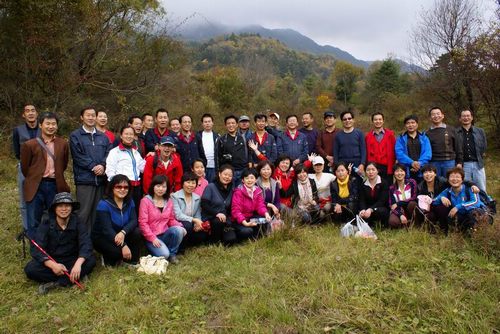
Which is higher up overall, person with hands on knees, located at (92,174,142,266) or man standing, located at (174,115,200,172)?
man standing, located at (174,115,200,172)

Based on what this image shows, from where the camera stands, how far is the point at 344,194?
5543 mm

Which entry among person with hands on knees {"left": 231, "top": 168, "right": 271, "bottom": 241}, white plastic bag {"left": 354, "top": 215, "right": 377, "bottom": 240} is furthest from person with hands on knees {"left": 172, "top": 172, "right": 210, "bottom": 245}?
white plastic bag {"left": 354, "top": 215, "right": 377, "bottom": 240}

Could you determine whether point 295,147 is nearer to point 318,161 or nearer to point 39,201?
point 318,161

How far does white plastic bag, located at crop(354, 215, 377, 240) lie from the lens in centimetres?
477

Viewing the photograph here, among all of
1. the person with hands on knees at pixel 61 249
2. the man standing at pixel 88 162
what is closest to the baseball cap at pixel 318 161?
the man standing at pixel 88 162

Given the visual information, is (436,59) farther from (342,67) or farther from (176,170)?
(342,67)

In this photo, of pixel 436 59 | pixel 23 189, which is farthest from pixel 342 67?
pixel 23 189

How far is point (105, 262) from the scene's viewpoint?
440 cm

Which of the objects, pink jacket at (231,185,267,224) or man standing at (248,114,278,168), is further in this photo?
man standing at (248,114,278,168)

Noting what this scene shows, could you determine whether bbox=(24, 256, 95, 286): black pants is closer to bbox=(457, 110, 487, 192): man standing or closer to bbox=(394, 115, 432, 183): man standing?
bbox=(394, 115, 432, 183): man standing

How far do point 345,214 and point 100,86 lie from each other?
9986mm

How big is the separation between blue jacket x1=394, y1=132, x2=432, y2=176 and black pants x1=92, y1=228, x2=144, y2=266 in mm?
4110

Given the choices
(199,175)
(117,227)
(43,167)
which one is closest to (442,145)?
(199,175)

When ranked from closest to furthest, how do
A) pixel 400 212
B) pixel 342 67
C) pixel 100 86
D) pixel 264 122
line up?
pixel 400 212
pixel 264 122
pixel 100 86
pixel 342 67
